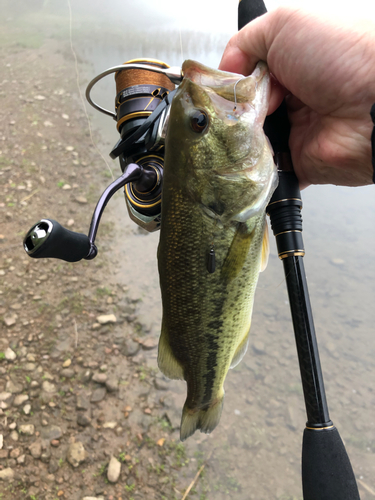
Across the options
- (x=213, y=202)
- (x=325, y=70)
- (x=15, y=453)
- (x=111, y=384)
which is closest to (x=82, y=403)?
(x=111, y=384)

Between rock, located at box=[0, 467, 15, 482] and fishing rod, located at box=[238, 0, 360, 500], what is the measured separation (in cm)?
169

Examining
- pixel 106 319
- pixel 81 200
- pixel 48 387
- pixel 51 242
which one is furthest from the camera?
pixel 81 200

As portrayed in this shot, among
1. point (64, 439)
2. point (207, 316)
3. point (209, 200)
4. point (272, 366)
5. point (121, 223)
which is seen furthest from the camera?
point (121, 223)

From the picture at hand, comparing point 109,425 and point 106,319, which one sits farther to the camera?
point 106,319

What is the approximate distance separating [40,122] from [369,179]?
401 centimetres

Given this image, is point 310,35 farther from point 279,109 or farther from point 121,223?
point 121,223

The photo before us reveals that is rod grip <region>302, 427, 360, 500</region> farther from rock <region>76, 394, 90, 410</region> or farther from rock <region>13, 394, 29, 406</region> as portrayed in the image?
rock <region>13, 394, 29, 406</region>

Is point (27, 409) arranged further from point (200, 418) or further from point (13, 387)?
point (200, 418)

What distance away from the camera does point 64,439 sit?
2.07m

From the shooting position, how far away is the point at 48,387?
226 cm

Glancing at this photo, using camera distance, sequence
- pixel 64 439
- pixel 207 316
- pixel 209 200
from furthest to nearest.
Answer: pixel 64 439, pixel 207 316, pixel 209 200

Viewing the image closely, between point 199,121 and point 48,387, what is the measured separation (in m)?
2.08

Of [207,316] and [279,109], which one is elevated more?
[279,109]

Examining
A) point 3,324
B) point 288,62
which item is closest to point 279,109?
point 288,62
